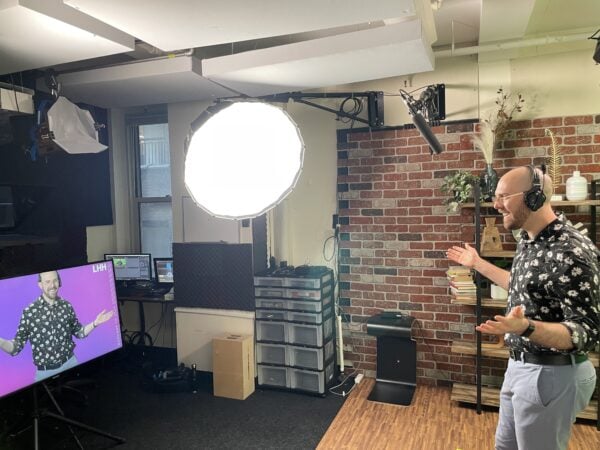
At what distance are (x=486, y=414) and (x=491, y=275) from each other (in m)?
1.41

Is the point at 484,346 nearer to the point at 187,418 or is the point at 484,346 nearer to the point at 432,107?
the point at 432,107

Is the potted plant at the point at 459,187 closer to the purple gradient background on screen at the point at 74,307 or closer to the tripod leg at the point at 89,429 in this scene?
the purple gradient background on screen at the point at 74,307

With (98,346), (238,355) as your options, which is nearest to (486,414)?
(238,355)

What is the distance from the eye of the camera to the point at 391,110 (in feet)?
11.8

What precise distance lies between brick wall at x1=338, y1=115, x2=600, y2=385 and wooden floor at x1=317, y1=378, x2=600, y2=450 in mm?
433

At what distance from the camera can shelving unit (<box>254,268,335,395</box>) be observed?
135 inches

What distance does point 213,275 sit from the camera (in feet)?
12.2

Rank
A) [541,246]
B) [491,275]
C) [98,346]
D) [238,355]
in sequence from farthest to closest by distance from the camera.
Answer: [238,355], [98,346], [491,275], [541,246]

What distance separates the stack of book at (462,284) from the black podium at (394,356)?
440 mm

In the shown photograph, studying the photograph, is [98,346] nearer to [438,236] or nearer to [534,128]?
[438,236]

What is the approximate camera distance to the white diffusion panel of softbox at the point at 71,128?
285 centimetres

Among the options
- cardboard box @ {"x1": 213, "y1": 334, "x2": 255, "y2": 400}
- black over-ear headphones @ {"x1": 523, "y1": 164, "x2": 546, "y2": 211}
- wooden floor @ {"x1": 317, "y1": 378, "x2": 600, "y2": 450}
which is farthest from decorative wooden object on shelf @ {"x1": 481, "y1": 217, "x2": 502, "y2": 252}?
cardboard box @ {"x1": 213, "y1": 334, "x2": 255, "y2": 400}

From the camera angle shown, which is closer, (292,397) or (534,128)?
(534,128)

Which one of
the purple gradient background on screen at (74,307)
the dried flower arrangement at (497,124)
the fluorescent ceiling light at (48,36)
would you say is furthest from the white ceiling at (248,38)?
the purple gradient background on screen at (74,307)
